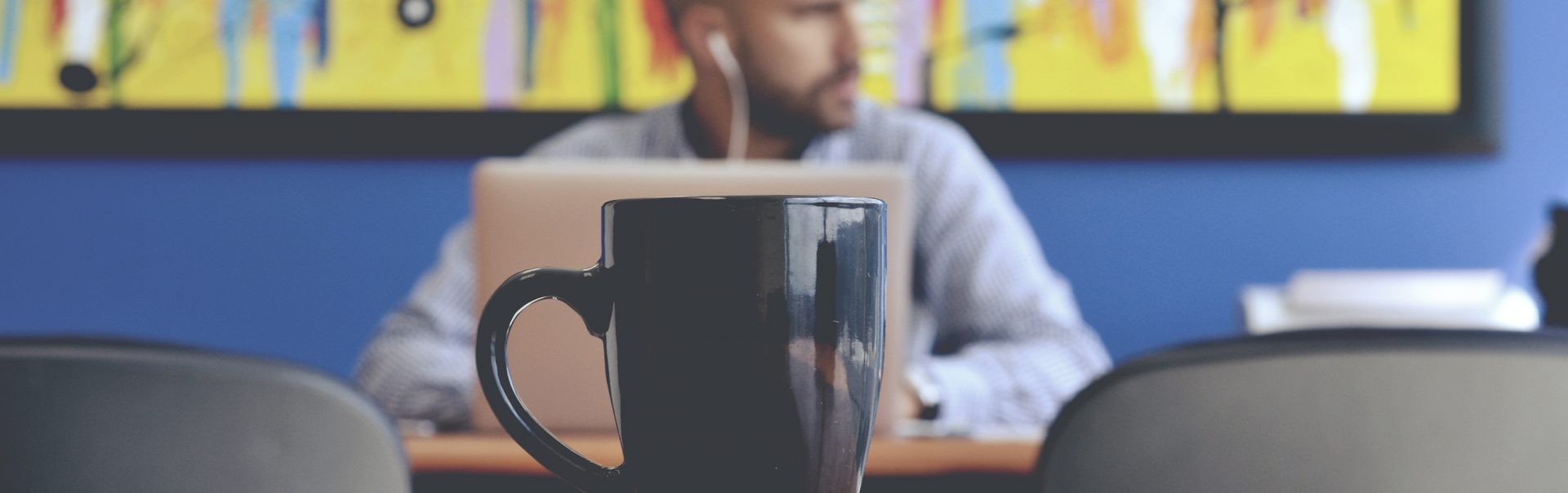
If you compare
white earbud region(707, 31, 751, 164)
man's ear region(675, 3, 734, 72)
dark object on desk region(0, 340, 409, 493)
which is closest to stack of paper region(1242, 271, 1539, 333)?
white earbud region(707, 31, 751, 164)

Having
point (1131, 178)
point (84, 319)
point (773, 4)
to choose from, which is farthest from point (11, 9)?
point (1131, 178)

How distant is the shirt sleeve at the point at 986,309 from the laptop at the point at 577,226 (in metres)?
0.33

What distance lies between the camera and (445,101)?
7.25ft

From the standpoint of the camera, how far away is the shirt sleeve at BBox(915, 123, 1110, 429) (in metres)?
1.39

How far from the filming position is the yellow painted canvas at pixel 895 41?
7.23 ft

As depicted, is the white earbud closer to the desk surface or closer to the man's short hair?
the man's short hair

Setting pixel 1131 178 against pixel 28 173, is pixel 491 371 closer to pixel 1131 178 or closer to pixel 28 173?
pixel 1131 178

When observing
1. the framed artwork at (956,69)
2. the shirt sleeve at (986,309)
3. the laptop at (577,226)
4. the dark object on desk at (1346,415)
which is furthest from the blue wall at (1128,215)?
the dark object on desk at (1346,415)

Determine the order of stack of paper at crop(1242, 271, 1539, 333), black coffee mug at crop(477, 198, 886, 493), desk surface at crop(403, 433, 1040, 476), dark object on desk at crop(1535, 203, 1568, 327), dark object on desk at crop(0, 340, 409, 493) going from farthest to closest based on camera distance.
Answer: stack of paper at crop(1242, 271, 1539, 333) < dark object on desk at crop(1535, 203, 1568, 327) < desk surface at crop(403, 433, 1040, 476) < dark object on desk at crop(0, 340, 409, 493) < black coffee mug at crop(477, 198, 886, 493)

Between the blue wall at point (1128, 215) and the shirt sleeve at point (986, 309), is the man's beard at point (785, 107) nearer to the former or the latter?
the shirt sleeve at point (986, 309)

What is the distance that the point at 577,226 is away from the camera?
3.15 feet

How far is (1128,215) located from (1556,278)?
3.25 ft

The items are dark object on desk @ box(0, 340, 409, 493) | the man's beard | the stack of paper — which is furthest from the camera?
the man's beard

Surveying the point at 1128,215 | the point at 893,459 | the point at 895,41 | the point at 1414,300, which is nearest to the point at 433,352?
the point at 893,459
